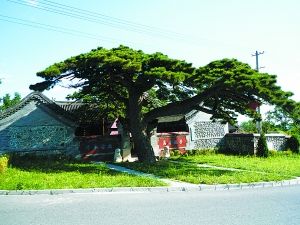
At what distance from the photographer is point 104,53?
18.9 meters

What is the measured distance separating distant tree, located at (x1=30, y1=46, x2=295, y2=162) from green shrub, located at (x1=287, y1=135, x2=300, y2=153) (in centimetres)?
859

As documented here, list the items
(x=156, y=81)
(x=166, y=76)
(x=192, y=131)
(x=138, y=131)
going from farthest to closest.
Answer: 1. (x=192, y=131)
2. (x=138, y=131)
3. (x=156, y=81)
4. (x=166, y=76)

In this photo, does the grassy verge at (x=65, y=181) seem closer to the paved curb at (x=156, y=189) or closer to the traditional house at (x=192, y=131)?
the paved curb at (x=156, y=189)

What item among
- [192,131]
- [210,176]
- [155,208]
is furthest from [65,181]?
[192,131]

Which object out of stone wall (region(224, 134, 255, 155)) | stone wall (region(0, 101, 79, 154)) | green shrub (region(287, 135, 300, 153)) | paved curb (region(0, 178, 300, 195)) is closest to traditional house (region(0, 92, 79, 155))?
stone wall (region(0, 101, 79, 154))

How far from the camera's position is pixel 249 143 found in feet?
94.6

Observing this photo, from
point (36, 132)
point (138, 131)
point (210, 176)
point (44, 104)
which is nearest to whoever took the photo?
point (210, 176)

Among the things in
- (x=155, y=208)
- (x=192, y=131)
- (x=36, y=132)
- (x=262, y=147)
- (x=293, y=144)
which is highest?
(x=192, y=131)

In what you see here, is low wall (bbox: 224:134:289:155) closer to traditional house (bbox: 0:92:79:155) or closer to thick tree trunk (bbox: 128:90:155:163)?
thick tree trunk (bbox: 128:90:155:163)

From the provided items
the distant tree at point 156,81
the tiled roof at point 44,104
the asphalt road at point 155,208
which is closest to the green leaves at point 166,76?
the distant tree at point 156,81

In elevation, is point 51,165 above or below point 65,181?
above

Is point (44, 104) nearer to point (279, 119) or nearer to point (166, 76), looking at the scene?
point (166, 76)

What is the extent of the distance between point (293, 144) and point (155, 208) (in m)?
23.7

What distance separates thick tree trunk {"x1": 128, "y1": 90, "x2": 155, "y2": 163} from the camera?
22047 mm
